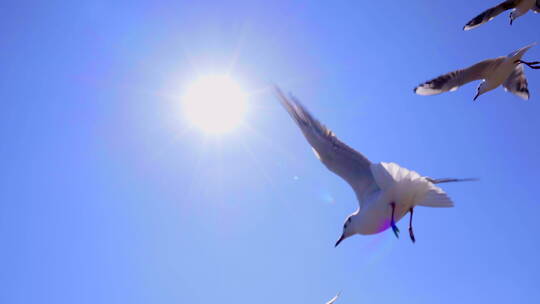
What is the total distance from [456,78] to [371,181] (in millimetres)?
1605

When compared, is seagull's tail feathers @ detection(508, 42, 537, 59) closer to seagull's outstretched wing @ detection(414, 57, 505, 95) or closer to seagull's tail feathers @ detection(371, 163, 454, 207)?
seagull's outstretched wing @ detection(414, 57, 505, 95)

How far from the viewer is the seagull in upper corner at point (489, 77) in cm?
531

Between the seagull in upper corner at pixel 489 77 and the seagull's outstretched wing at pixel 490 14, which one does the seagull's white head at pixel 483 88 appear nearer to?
the seagull in upper corner at pixel 489 77

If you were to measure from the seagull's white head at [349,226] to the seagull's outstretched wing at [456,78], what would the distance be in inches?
57.7

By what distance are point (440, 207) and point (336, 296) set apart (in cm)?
176

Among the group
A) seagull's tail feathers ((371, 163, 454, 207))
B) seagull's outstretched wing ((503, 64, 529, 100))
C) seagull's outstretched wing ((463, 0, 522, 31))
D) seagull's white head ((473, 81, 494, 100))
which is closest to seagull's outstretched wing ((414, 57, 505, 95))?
seagull's white head ((473, 81, 494, 100))

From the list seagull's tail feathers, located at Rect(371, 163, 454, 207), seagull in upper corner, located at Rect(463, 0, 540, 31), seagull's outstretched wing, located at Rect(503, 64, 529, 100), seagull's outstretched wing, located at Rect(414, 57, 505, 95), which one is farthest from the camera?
seagull's outstretched wing, located at Rect(503, 64, 529, 100)

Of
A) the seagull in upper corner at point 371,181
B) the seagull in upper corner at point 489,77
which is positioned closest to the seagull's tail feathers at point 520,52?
the seagull in upper corner at point 489,77

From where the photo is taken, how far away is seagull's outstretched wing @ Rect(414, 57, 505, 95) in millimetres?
5289

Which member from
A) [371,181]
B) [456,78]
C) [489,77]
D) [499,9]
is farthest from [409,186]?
[499,9]

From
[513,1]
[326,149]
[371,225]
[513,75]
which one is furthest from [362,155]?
[513,75]

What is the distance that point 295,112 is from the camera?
4379 millimetres

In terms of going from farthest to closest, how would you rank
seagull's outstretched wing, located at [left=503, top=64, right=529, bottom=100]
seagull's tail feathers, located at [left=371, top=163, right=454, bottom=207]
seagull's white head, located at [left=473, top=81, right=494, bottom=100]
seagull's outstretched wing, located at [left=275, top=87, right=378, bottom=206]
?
seagull's outstretched wing, located at [left=503, top=64, right=529, bottom=100], seagull's white head, located at [left=473, top=81, right=494, bottom=100], seagull's outstretched wing, located at [left=275, top=87, right=378, bottom=206], seagull's tail feathers, located at [left=371, top=163, right=454, bottom=207]

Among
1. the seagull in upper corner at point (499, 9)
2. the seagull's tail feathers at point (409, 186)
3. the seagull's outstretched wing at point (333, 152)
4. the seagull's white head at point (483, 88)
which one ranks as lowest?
the seagull's tail feathers at point (409, 186)
